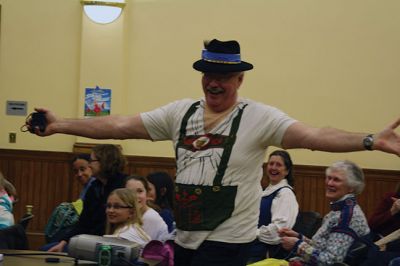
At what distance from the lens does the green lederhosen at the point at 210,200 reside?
3541 mm

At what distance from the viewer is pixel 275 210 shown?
6.01 metres

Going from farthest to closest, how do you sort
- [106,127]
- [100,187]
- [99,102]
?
[99,102], [100,187], [106,127]

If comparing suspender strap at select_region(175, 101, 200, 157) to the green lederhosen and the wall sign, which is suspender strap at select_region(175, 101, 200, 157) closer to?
the green lederhosen

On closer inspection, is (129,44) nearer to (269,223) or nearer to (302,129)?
(269,223)

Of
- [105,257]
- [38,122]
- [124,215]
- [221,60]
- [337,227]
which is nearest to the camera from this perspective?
[221,60]

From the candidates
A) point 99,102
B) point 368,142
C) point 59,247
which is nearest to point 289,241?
point 59,247

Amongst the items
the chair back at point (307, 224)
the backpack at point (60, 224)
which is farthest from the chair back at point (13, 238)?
the chair back at point (307, 224)

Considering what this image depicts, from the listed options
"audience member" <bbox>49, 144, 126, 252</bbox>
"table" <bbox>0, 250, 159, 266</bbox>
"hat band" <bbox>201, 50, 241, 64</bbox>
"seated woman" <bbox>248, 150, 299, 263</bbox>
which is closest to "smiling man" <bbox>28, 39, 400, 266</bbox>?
"hat band" <bbox>201, 50, 241, 64</bbox>

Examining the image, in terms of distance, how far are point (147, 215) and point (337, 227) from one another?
1.44 metres

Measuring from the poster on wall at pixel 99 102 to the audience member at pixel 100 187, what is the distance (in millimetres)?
3787

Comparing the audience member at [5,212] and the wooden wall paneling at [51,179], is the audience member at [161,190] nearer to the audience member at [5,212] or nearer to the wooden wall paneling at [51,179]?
the audience member at [5,212]

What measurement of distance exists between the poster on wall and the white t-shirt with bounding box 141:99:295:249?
660cm

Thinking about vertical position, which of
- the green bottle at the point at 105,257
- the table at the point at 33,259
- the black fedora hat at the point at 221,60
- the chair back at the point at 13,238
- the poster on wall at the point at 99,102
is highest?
the black fedora hat at the point at 221,60

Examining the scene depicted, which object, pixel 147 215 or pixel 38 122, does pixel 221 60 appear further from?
pixel 147 215
